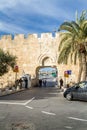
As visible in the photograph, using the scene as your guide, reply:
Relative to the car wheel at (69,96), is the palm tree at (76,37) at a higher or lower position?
higher

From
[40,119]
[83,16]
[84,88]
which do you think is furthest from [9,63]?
[40,119]

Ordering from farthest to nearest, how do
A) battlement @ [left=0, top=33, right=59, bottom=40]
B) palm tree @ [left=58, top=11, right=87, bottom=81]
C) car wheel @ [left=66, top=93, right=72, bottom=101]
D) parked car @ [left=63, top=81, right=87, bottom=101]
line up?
battlement @ [left=0, top=33, right=59, bottom=40], palm tree @ [left=58, top=11, right=87, bottom=81], car wheel @ [left=66, top=93, right=72, bottom=101], parked car @ [left=63, top=81, right=87, bottom=101]

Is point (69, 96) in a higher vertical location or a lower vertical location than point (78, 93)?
lower

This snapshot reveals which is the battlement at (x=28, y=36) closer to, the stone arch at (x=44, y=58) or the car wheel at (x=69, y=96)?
the stone arch at (x=44, y=58)

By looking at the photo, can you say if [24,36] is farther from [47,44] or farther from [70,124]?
[70,124]

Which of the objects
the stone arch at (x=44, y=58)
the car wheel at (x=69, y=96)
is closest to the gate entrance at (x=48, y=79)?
the stone arch at (x=44, y=58)

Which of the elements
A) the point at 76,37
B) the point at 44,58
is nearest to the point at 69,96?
the point at 76,37

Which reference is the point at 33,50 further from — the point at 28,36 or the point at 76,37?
the point at 76,37

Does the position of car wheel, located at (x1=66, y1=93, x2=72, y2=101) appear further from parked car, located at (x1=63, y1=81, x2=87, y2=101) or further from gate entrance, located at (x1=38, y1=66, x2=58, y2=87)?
gate entrance, located at (x1=38, y1=66, x2=58, y2=87)

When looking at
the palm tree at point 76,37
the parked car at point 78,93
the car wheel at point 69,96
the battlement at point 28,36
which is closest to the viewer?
the parked car at point 78,93

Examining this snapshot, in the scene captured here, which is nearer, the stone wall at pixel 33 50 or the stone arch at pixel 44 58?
the stone wall at pixel 33 50

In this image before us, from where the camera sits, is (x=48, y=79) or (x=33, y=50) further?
(x=48, y=79)

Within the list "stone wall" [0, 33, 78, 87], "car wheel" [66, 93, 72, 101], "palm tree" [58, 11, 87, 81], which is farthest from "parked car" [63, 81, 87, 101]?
"stone wall" [0, 33, 78, 87]

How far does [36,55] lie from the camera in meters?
50.8
